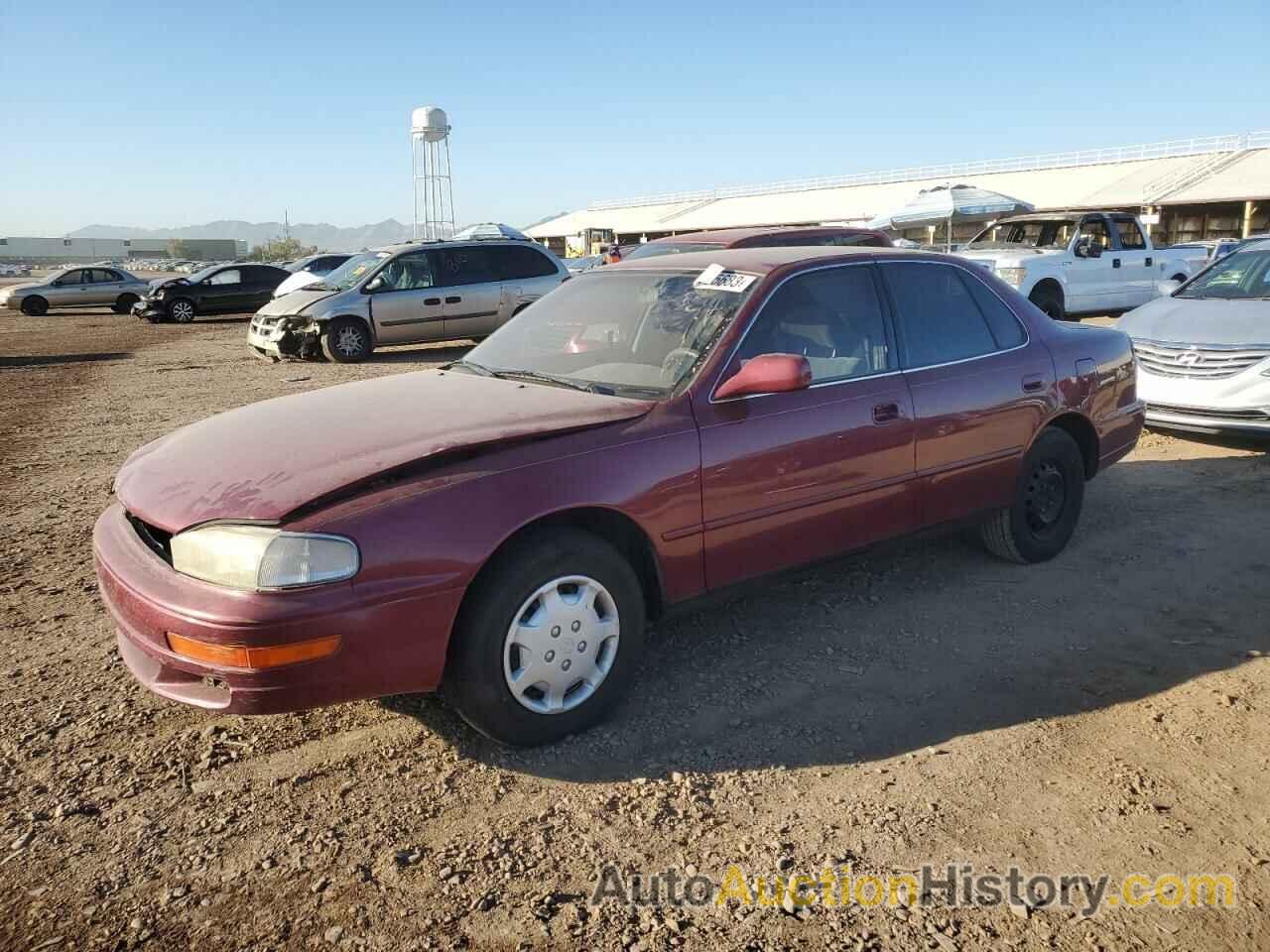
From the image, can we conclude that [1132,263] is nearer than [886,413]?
No

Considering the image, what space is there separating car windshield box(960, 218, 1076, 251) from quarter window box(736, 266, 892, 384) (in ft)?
34.8

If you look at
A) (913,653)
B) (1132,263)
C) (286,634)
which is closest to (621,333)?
(913,653)

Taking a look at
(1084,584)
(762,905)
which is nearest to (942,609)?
(1084,584)

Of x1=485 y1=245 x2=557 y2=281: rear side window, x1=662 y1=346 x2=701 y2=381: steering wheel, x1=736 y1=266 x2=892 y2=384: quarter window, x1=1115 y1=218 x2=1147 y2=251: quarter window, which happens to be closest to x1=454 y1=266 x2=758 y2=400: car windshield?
x1=662 y1=346 x2=701 y2=381: steering wheel

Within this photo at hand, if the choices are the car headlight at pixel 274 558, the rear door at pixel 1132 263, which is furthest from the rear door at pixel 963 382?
the rear door at pixel 1132 263

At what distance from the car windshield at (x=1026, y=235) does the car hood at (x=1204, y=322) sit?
553cm

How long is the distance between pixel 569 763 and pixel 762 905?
868 millimetres

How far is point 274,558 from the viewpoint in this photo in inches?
105

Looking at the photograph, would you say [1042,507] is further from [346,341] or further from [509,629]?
[346,341]

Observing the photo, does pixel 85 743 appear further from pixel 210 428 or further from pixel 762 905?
pixel 762 905

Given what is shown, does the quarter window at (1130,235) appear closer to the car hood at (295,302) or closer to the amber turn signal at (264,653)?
the car hood at (295,302)

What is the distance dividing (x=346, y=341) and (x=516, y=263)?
2.80 m

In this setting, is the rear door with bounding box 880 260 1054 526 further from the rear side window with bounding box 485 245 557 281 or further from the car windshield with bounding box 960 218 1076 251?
the rear side window with bounding box 485 245 557 281

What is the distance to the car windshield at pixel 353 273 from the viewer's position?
549 inches
